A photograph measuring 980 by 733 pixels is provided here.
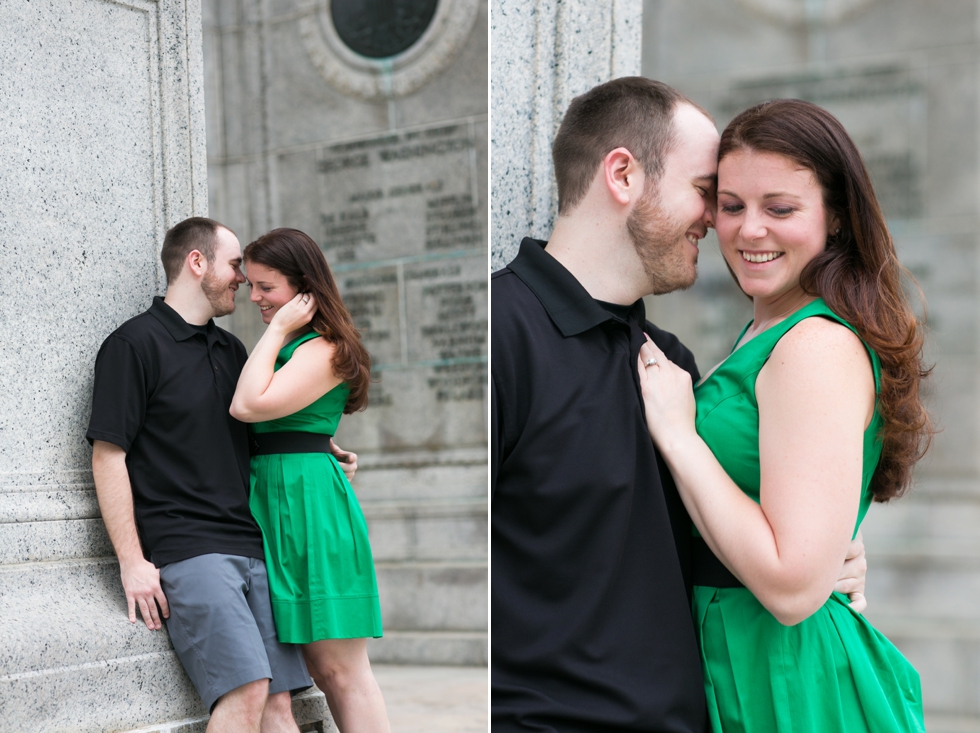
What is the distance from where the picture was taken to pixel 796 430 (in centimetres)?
184

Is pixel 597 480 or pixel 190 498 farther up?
pixel 597 480

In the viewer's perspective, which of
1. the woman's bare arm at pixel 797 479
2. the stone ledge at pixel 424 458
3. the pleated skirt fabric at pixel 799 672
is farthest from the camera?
the stone ledge at pixel 424 458

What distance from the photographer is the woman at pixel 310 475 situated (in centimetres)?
301

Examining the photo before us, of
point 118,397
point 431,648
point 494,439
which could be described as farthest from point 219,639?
point 431,648

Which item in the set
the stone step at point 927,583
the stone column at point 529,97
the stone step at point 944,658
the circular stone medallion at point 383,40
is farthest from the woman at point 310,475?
the circular stone medallion at point 383,40

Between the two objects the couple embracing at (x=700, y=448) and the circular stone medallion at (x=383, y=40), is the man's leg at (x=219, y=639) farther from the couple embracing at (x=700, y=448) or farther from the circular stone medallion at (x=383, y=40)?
the circular stone medallion at (x=383, y=40)

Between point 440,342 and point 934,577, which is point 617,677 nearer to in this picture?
point 934,577

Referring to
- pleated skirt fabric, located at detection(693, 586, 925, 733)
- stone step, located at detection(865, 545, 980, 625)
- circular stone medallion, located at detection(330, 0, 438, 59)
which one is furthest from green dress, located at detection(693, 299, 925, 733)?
circular stone medallion, located at detection(330, 0, 438, 59)

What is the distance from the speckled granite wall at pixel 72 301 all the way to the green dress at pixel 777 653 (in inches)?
61.6

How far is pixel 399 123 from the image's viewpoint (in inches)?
321

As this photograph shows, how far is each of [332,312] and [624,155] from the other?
1.44 metres

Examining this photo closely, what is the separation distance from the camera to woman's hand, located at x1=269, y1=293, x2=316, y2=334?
320 cm

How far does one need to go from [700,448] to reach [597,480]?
8.5 inches

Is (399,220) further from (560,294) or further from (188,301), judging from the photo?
(560,294)
